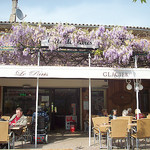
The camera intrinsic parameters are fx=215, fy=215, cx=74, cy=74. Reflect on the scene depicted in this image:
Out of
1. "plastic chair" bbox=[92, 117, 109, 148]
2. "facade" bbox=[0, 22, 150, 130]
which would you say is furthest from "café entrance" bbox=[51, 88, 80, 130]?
"plastic chair" bbox=[92, 117, 109, 148]

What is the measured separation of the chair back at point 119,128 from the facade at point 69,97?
4.91m

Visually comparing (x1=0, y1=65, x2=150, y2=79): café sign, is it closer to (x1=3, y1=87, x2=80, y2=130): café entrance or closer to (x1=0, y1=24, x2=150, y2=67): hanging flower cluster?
(x1=0, y1=24, x2=150, y2=67): hanging flower cluster

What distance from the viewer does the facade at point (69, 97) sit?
10.8 m

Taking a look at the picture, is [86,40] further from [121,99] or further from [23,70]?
[121,99]

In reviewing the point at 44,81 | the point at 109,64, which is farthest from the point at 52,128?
the point at 109,64

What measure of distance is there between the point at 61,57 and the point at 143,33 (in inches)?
219

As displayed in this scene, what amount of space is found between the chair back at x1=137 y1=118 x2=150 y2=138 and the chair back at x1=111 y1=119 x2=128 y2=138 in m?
0.35

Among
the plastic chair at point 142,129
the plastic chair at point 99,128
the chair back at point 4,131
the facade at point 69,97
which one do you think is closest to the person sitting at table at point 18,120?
the chair back at point 4,131

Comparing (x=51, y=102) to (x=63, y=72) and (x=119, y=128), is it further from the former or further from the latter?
(x=119, y=128)

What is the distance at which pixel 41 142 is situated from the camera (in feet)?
23.1

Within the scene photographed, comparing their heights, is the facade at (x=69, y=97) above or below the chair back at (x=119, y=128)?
above

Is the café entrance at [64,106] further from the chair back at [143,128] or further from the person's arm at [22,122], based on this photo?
the chair back at [143,128]

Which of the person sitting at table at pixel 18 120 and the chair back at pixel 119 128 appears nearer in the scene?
the chair back at pixel 119 128

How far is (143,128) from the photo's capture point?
19.3 ft
